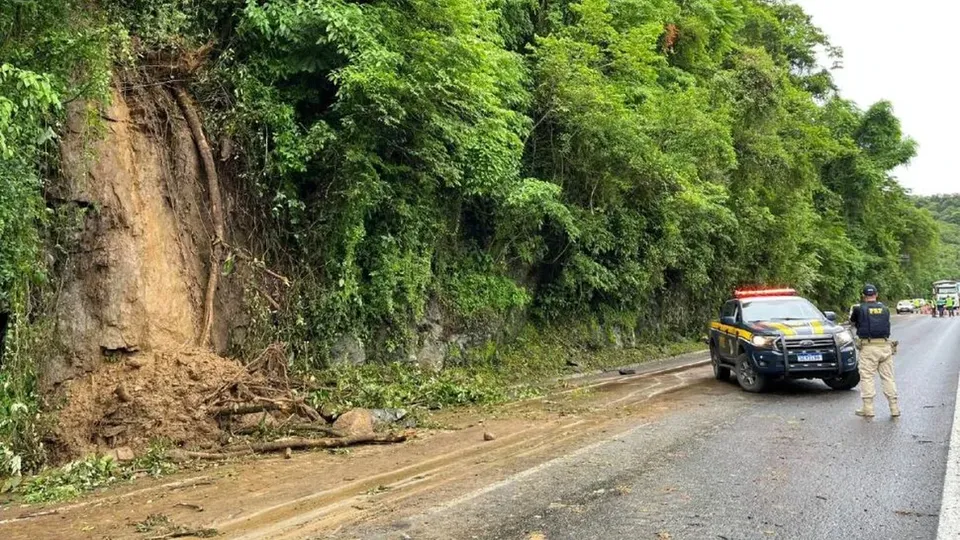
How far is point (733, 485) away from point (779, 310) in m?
7.56

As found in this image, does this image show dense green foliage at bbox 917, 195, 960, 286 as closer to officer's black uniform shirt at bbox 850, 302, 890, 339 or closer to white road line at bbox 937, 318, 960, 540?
officer's black uniform shirt at bbox 850, 302, 890, 339

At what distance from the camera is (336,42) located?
10398 millimetres

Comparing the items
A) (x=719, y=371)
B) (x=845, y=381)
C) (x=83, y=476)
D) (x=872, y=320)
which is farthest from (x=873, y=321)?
(x=83, y=476)

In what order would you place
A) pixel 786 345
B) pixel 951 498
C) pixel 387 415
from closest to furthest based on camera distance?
pixel 951 498 → pixel 387 415 → pixel 786 345

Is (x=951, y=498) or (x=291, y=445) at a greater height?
(x=291, y=445)

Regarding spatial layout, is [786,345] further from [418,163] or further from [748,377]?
[418,163]

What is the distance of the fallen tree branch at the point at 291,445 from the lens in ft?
24.9

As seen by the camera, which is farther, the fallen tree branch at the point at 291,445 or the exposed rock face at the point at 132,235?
the exposed rock face at the point at 132,235

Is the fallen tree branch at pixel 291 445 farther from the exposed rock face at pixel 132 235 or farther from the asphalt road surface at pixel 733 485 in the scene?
the asphalt road surface at pixel 733 485

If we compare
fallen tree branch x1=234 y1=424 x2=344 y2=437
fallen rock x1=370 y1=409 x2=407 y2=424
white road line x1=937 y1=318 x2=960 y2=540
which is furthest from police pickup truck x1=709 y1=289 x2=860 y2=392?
fallen tree branch x1=234 y1=424 x2=344 y2=437

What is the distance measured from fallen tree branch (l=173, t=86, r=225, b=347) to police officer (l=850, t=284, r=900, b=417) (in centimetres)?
947

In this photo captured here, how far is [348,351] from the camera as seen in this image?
11.8 metres

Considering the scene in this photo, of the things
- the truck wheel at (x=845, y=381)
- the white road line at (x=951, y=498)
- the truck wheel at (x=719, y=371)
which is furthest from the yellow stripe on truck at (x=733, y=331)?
the white road line at (x=951, y=498)

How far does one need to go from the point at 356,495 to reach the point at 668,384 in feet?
30.4
